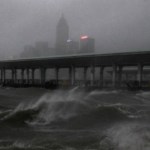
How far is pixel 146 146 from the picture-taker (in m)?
11.2

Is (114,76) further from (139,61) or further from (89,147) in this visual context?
(89,147)

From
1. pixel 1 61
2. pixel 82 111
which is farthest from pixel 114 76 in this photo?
pixel 82 111

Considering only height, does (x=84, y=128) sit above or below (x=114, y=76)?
above

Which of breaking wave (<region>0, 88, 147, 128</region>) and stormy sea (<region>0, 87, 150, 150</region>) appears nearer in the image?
stormy sea (<region>0, 87, 150, 150</region>)

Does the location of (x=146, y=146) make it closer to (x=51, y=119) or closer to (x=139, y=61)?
(x=51, y=119)

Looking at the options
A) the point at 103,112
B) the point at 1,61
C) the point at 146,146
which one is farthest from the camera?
the point at 1,61

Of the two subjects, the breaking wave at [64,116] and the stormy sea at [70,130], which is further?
the breaking wave at [64,116]

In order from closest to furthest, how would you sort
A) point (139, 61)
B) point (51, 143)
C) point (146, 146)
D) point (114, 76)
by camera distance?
point (146, 146)
point (51, 143)
point (139, 61)
point (114, 76)

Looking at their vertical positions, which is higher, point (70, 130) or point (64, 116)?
point (70, 130)

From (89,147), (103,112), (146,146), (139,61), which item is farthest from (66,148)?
(139,61)

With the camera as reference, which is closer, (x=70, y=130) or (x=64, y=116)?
(x=70, y=130)

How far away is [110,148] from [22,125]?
6740mm

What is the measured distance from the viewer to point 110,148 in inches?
449

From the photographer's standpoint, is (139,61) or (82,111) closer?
(82,111)
